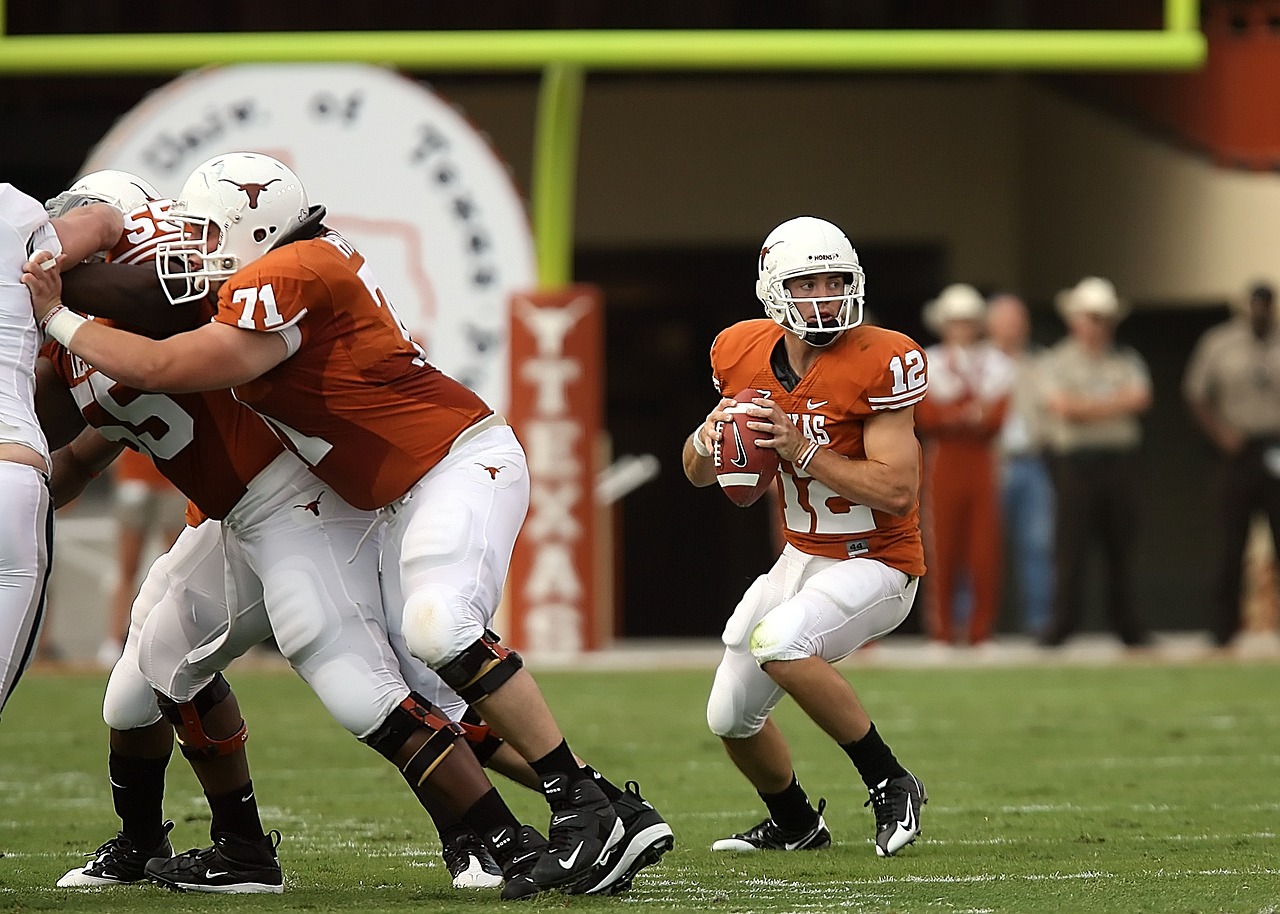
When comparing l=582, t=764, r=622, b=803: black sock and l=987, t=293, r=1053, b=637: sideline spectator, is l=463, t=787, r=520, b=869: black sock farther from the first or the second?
l=987, t=293, r=1053, b=637: sideline spectator

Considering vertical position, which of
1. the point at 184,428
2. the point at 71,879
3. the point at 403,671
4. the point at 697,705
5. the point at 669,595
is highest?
the point at 184,428

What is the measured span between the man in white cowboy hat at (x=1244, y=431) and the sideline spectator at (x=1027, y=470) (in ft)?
2.87

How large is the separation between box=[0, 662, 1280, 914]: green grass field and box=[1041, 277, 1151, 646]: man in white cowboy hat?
2.93 ft

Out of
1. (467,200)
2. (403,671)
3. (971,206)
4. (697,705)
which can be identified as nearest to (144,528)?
(467,200)

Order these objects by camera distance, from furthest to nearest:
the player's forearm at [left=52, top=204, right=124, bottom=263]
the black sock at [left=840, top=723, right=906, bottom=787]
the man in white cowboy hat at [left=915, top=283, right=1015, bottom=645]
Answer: the man in white cowboy hat at [left=915, top=283, right=1015, bottom=645], the black sock at [left=840, top=723, right=906, bottom=787], the player's forearm at [left=52, top=204, right=124, bottom=263]

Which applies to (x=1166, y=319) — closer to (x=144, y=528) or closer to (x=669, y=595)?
(x=669, y=595)

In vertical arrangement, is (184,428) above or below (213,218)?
below

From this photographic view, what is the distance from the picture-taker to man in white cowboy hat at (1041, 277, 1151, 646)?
11.1 meters

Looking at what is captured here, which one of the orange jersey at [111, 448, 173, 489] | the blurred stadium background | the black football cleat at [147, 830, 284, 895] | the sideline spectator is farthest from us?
the blurred stadium background

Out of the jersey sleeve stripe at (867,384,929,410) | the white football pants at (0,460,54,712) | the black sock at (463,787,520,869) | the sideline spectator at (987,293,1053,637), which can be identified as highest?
the jersey sleeve stripe at (867,384,929,410)

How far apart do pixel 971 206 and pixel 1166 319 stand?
1.90 m

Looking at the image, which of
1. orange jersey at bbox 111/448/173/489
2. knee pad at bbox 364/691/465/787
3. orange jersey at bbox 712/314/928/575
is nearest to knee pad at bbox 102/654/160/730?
knee pad at bbox 364/691/465/787

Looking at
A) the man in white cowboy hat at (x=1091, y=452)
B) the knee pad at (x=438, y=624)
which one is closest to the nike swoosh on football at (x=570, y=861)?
the knee pad at (x=438, y=624)

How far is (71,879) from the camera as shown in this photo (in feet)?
16.2
